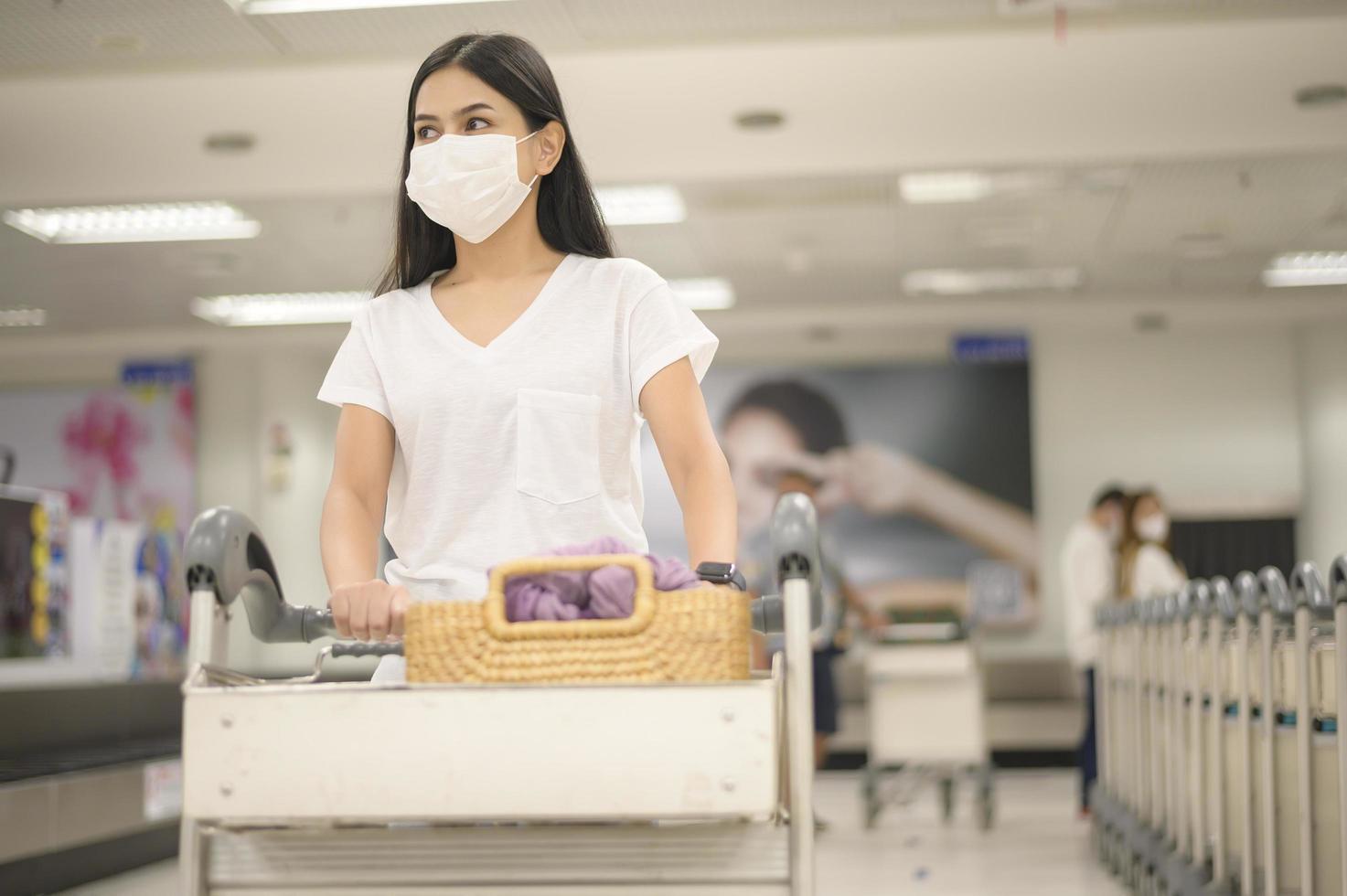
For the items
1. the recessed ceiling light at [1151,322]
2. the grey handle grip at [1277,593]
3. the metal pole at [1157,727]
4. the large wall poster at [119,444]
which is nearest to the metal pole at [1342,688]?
the grey handle grip at [1277,593]

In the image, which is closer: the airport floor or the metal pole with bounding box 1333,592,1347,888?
the metal pole with bounding box 1333,592,1347,888

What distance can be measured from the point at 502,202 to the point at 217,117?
20.2 ft

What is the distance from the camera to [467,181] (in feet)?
5.05

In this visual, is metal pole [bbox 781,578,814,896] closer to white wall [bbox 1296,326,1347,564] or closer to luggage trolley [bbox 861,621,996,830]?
luggage trolley [bbox 861,621,996,830]

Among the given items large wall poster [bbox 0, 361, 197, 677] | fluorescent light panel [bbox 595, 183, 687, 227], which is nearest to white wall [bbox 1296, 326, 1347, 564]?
fluorescent light panel [bbox 595, 183, 687, 227]

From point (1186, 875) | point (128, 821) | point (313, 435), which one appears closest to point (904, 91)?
point (1186, 875)

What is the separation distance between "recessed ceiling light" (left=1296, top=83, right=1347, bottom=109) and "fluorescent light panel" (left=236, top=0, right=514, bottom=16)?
12.9 ft

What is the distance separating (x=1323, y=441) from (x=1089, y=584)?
470 cm

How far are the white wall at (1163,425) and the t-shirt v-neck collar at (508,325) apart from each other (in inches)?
421

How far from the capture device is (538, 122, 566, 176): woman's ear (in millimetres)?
1623

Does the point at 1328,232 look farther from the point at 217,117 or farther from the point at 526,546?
the point at 526,546

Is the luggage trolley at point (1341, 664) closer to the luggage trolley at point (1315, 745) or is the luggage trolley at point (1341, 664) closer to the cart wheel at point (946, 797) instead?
the luggage trolley at point (1315, 745)

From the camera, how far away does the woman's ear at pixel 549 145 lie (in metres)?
1.62

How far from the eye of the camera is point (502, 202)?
62.4 inches
